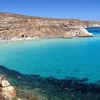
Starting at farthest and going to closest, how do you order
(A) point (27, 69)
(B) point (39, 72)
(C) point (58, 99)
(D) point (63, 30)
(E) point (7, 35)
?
(D) point (63, 30), (E) point (7, 35), (A) point (27, 69), (B) point (39, 72), (C) point (58, 99)

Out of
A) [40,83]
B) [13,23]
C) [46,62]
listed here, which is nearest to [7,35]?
[13,23]

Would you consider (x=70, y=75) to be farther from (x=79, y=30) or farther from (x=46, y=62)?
(x=79, y=30)

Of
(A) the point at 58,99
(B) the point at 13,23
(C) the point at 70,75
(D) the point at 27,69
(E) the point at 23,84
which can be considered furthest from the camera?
(B) the point at 13,23

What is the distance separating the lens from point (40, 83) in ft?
93.1

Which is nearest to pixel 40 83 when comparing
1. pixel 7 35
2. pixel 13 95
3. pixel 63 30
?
pixel 13 95

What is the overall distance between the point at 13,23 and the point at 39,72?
82734 mm

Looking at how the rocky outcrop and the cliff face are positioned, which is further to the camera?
the cliff face

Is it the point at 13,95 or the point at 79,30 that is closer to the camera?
the point at 13,95

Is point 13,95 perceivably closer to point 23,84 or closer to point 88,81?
point 23,84

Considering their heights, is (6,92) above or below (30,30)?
below

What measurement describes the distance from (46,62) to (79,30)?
6853 centimetres

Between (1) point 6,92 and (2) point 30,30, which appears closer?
(1) point 6,92

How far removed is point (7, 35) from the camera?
9619 cm

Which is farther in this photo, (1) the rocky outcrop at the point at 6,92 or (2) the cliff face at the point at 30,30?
(2) the cliff face at the point at 30,30
